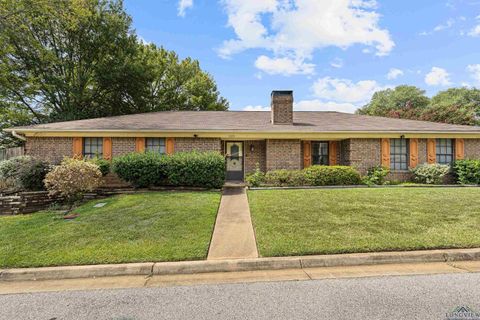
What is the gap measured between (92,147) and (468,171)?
1758 centimetres

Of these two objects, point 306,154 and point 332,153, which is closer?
point 306,154

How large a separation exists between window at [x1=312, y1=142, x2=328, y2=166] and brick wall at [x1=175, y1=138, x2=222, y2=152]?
5.14 m

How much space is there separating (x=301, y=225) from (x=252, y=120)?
9.19 m

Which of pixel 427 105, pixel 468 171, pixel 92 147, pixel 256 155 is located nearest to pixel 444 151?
pixel 468 171

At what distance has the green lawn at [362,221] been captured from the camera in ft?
15.3

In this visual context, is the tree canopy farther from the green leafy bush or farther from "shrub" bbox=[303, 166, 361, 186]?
the green leafy bush

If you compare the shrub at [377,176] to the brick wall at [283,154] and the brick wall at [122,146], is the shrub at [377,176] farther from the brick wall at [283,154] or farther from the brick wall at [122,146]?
the brick wall at [122,146]

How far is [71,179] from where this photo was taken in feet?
25.6

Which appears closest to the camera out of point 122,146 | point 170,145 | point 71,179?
point 71,179

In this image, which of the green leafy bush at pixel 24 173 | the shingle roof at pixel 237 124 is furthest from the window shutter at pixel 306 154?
the green leafy bush at pixel 24 173

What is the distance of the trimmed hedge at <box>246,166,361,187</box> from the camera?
10797 millimetres

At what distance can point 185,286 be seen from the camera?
3.57 metres

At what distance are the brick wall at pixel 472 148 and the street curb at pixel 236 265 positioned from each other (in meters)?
10.9

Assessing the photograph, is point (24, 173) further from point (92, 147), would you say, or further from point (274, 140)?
point (274, 140)
